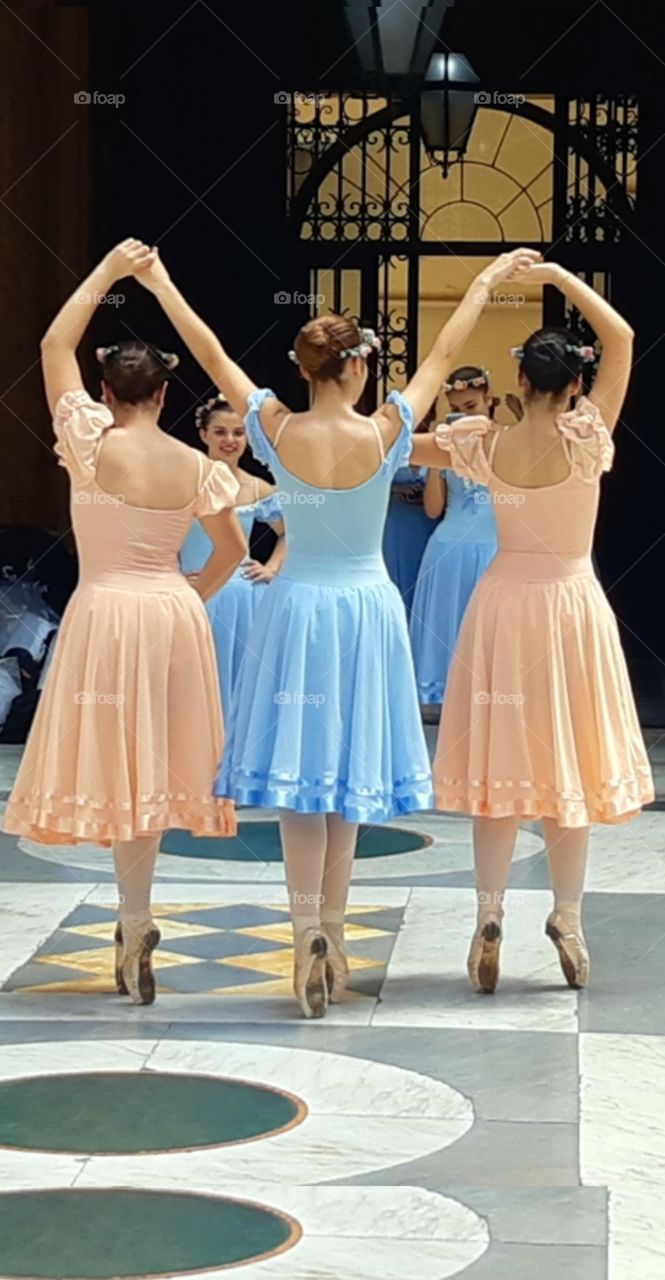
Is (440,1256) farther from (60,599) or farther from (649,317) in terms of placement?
(649,317)

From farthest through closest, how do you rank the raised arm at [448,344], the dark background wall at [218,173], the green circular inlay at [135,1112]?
the dark background wall at [218,173], the raised arm at [448,344], the green circular inlay at [135,1112]

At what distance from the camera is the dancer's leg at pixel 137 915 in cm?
637

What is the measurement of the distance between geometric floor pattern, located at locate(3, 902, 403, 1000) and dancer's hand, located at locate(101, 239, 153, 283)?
1.83 metres

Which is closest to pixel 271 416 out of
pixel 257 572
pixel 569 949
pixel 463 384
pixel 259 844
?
pixel 569 949

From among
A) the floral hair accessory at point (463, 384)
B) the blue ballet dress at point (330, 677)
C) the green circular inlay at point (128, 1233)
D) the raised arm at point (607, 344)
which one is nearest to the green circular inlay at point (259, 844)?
the floral hair accessory at point (463, 384)

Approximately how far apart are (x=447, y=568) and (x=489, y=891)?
4.14 m

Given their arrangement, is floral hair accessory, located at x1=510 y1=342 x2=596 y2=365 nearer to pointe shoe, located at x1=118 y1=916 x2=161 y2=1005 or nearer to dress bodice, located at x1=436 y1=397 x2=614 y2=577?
dress bodice, located at x1=436 y1=397 x2=614 y2=577

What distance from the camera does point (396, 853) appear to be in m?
8.72

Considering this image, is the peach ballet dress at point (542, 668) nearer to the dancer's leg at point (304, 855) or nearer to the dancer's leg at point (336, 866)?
the dancer's leg at point (336, 866)

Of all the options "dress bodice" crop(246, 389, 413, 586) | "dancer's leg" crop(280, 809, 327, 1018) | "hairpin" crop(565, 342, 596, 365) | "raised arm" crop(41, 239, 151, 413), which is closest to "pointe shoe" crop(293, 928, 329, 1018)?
"dancer's leg" crop(280, 809, 327, 1018)

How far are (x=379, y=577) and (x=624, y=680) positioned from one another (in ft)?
2.33

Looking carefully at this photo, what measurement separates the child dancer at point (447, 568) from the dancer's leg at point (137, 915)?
13.3 feet

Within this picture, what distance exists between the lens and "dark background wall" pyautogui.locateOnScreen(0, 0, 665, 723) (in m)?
13.2

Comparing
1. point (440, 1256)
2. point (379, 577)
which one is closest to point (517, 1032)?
point (379, 577)
